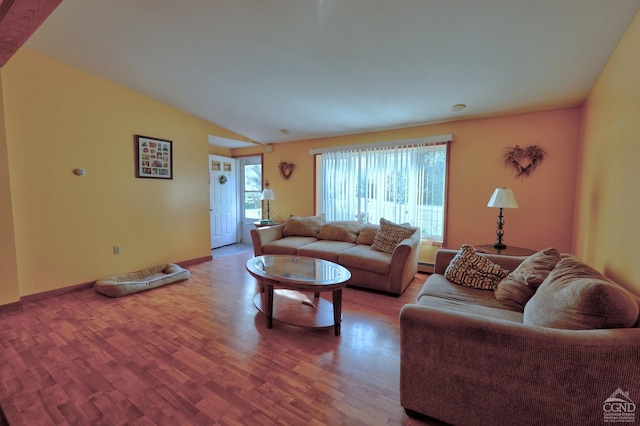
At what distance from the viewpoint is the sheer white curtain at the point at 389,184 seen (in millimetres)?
3924

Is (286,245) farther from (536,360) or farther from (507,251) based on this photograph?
(536,360)

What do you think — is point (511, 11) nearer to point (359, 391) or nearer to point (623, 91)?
point (623, 91)

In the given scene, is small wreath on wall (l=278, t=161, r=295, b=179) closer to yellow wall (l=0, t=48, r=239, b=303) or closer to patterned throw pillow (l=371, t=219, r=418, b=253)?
yellow wall (l=0, t=48, r=239, b=303)

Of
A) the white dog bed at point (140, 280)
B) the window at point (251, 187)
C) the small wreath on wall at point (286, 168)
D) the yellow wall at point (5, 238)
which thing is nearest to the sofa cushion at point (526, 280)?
the white dog bed at point (140, 280)

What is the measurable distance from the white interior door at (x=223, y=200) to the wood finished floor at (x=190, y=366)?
298 cm

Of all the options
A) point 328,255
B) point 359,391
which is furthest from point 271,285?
point 328,255

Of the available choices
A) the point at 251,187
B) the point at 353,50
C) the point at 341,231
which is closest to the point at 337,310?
the point at 341,231

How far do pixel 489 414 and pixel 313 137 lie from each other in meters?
4.55

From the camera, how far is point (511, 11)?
1.78 m

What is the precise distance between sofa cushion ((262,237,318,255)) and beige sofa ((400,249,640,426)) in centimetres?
269

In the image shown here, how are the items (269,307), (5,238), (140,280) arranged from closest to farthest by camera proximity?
(269,307) < (5,238) < (140,280)

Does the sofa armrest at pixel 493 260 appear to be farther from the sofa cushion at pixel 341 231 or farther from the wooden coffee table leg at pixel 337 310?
the sofa cushion at pixel 341 231

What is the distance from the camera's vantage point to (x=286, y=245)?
13.3ft

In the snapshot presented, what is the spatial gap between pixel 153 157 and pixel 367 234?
3422mm
